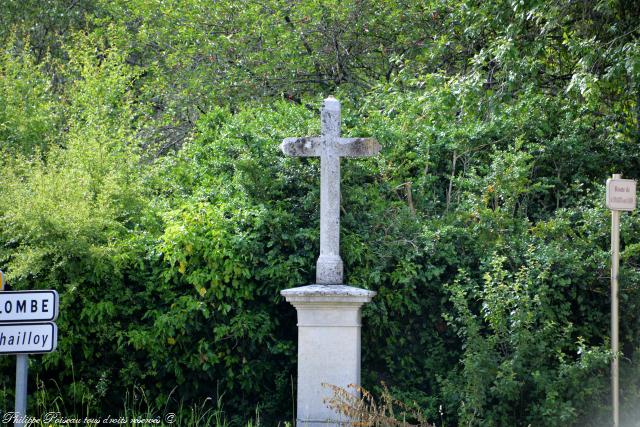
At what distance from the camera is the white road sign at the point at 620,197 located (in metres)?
8.04

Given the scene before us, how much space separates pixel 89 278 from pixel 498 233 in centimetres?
393

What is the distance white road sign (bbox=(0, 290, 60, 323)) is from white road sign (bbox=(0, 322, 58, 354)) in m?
0.04

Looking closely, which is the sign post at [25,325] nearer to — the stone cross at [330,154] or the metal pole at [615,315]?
the stone cross at [330,154]

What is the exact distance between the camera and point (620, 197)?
8.06 meters

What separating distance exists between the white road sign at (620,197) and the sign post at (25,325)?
479 centimetres

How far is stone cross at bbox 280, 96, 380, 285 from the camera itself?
8.11 m

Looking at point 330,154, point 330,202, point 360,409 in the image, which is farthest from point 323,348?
point 330,154

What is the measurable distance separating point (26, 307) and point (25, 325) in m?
0.11

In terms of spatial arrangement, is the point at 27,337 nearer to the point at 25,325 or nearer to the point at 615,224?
the point at 25,325

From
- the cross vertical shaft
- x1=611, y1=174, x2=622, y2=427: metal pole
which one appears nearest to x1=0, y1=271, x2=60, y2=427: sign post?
the cross vertical shaft

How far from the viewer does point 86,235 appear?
8.67m

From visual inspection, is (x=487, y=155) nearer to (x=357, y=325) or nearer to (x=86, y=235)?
(x=357, y=325)

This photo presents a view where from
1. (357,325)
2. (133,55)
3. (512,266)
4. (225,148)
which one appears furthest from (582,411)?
(133,55)

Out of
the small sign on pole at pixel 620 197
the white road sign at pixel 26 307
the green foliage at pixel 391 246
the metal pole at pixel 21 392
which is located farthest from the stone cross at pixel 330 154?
the metal pole at pixel 21 392
